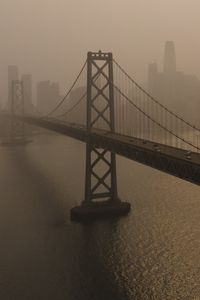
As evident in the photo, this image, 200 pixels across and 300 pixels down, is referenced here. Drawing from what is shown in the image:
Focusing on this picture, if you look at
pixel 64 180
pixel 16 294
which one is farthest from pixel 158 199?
pixel 16 294

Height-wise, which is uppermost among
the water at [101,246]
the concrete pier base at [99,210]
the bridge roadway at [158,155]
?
the bridge roadway at [158,155]

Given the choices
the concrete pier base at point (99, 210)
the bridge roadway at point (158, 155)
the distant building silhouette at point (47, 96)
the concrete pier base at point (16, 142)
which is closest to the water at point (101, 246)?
the concrete pier base at point (99, 210)

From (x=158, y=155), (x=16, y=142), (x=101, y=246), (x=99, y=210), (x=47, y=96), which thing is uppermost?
(x=47, y=96)

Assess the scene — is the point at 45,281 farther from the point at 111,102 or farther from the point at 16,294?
the point at 111,102

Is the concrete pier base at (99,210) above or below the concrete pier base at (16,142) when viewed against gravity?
below

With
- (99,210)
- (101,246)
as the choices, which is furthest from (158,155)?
(99,210)

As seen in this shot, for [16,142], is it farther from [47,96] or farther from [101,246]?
[47,96]

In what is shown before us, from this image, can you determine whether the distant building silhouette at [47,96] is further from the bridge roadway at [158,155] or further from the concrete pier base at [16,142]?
the bridge roadway at [158,155]

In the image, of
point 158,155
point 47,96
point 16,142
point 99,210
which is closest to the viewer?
point 158,155
